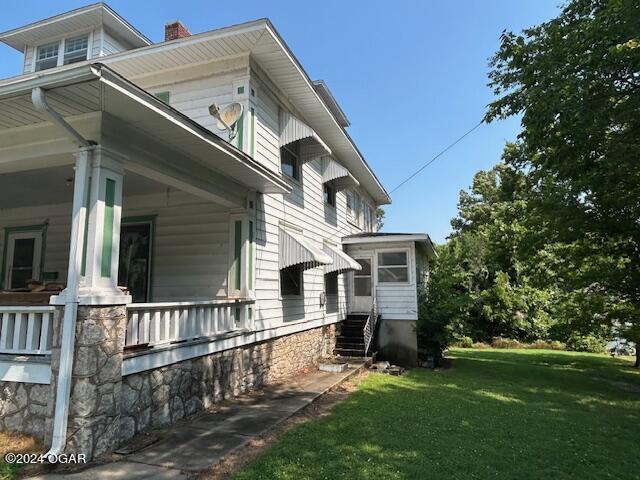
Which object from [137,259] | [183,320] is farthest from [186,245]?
[183,320]

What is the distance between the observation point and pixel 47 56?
11359mm

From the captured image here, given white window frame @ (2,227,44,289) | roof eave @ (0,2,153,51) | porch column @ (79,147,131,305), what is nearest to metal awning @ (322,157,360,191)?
roof eave @ (0,2,153,51)

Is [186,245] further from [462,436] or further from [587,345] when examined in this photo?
[587,345]

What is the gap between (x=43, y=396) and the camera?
4426 millimetres

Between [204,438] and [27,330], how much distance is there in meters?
2.44

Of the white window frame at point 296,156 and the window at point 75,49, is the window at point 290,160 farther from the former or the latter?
the window at point 75,49

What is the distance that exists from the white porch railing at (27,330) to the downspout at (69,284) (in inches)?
17.6

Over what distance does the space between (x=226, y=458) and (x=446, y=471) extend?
2301 mm

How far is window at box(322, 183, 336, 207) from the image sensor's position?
1334cm

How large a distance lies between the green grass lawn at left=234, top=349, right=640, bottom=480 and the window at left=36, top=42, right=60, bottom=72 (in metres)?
11.8

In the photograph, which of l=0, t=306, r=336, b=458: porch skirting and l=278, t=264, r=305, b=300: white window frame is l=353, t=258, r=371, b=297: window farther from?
l=0, t=306, r=336, b=458: porch skirting

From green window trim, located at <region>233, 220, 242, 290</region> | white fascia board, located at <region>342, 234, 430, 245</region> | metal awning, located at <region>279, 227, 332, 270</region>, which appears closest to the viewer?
green window trim, located at <region>233, 220, 242, 290</region>

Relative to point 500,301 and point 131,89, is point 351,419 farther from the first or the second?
point 500,301

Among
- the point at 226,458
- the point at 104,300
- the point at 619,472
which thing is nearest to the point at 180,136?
the point at 104,300
